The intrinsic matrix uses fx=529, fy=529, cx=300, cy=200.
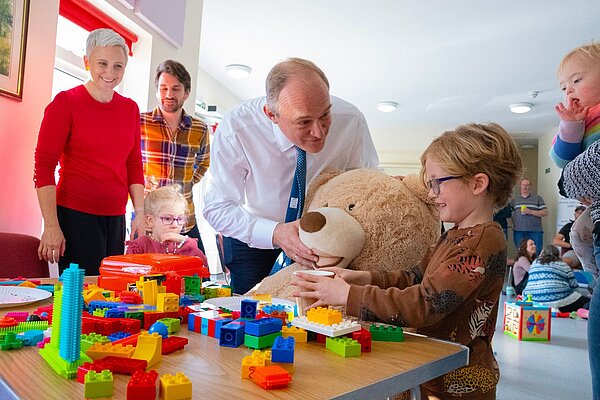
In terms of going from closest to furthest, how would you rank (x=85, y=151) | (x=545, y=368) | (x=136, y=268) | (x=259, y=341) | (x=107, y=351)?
1. (x=107, y=351)
2. (x=259, y=341)
3. (x=136, y=268)
4. (x=85, y=151)
5. (x=545, y=368)

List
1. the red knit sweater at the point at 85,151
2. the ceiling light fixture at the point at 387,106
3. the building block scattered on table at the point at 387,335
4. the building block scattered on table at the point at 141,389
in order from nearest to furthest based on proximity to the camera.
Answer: the building block scattered on table at the point at 141,389 < the building block scattered on table at the point at 387,335 < the red knit sweater at the point at 85,151 < the ceiling light fixture at the point at 387,106

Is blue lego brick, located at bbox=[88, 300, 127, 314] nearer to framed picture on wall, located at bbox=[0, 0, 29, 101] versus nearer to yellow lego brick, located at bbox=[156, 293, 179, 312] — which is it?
yellow lego brick, located at bbox=[156, 293, 179, 312]

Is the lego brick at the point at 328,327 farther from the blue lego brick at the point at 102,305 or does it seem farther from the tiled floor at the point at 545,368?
the tiled floor at the point at 545,368

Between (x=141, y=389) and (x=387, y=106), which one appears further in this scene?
(x=387, y=106)

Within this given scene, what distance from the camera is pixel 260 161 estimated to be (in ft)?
4.90

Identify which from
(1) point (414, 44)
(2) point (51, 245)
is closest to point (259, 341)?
(2) point (51, 245)

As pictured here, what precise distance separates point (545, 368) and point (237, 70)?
11.7 feet

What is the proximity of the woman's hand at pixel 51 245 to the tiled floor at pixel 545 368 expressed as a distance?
165cm

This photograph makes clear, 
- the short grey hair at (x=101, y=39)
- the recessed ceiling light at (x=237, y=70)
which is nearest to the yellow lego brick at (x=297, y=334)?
the short grey hair at (x=101, y=39)

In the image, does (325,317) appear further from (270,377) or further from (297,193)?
(297,193)

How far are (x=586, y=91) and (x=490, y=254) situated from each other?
48cm

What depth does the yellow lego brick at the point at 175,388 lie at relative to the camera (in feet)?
1.49

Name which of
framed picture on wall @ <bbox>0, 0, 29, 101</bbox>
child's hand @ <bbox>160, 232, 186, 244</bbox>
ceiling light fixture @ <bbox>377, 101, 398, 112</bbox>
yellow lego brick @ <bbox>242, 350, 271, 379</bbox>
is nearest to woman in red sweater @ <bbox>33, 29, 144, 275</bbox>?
child's hand @ <bbox>160, 232, 186, 244</bbox>

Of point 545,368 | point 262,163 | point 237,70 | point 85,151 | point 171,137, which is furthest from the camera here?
point 237,70
